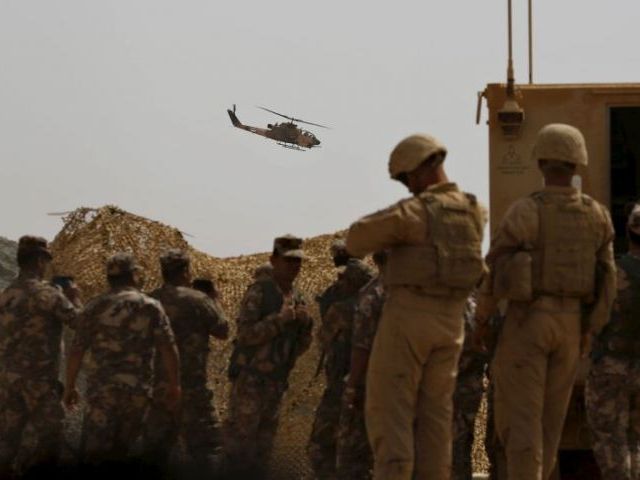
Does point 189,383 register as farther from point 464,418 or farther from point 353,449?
point 464,418

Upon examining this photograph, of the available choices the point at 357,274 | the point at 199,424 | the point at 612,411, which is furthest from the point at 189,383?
the point at 612,411

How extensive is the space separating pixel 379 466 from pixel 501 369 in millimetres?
921

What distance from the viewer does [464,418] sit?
10.2 meters

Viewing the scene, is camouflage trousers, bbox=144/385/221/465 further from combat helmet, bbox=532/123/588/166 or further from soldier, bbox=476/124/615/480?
combat helmet, bbox=532/123/588/166

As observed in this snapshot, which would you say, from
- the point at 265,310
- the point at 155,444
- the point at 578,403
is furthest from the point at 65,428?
the point at 578,403

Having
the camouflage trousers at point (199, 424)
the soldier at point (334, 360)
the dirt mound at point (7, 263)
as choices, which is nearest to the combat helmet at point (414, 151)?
the soldier at point (334, 360)

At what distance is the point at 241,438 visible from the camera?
11547mm

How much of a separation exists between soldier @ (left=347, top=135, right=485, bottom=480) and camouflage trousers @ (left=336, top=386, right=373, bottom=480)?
2.21 metres

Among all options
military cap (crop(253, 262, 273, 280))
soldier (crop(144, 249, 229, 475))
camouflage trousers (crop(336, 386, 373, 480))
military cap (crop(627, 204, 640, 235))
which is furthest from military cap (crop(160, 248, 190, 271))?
military cap (crop(627, 204, 640, 235))

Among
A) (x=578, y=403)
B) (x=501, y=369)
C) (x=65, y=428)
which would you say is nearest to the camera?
(x=501, y=369)

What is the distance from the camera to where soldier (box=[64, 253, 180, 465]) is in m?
10.6

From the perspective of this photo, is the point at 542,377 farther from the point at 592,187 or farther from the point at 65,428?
the point at 65,428

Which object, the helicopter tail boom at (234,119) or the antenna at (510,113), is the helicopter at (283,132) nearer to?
the helicopter tail boom at (234,119)

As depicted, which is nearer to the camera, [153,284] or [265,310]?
[265,310]
